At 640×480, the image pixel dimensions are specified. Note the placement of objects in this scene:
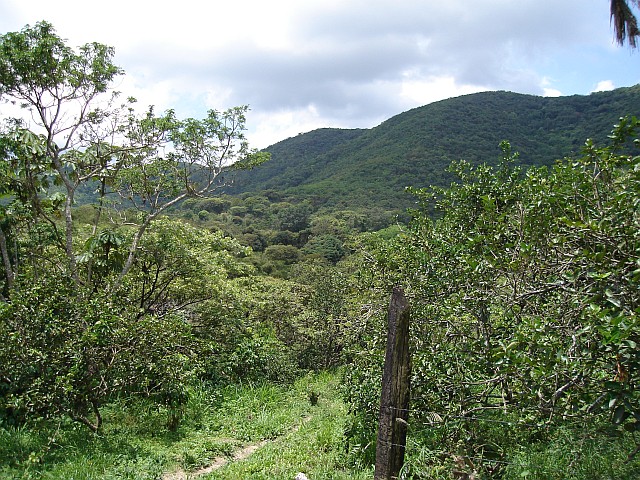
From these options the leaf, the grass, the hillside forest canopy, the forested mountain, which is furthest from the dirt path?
the forested mountain

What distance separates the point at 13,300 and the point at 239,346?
5.98 m

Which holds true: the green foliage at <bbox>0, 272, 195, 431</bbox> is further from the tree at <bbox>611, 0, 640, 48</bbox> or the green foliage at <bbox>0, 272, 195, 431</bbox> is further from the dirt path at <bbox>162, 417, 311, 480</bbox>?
the tree at <bbox>611, 0, 640, 48</bbox>

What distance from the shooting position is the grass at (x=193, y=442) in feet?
18.5

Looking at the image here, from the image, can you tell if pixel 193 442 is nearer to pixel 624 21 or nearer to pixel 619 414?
pixel 619 414

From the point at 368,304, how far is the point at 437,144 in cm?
6847

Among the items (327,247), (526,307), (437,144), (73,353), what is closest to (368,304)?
(526,307)

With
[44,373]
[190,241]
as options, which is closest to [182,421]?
[44,373]

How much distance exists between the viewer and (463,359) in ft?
13.3

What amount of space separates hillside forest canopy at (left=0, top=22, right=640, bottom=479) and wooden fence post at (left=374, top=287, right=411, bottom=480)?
0.26 m

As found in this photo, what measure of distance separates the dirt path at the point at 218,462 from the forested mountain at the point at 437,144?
44960mm

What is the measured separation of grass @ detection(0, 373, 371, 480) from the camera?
5.65m

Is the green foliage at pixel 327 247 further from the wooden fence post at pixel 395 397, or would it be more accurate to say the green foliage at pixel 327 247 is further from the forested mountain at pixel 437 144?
the wooden fence post at pixel 395 397

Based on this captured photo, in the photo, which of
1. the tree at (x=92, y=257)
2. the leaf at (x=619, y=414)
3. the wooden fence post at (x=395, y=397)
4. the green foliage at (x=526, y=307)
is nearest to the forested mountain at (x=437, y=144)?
the tree at (x=92, y=257)

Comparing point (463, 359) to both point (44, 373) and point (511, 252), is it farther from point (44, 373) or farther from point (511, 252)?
point (44, 373)
